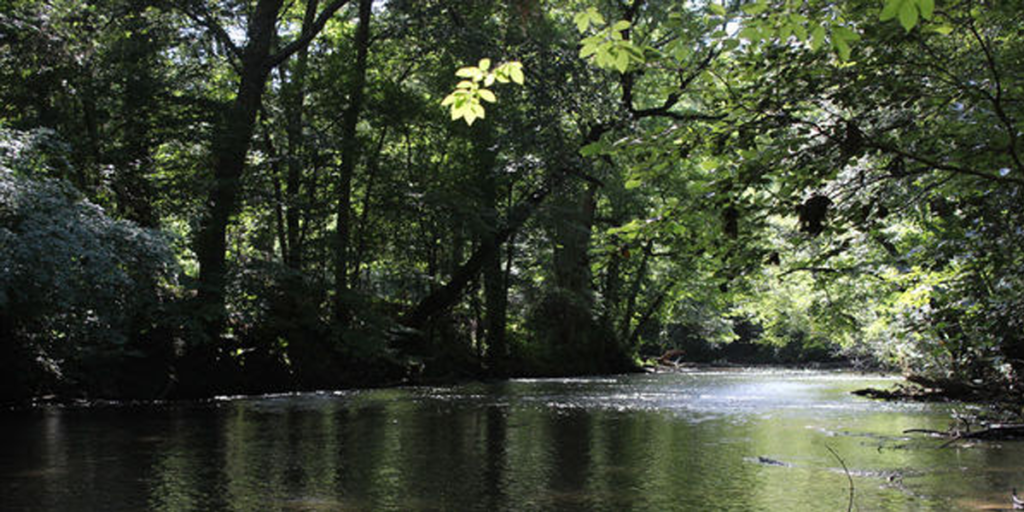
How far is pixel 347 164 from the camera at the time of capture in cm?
1836

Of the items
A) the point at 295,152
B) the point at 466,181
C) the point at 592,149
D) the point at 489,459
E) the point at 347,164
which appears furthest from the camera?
the point at 466,181

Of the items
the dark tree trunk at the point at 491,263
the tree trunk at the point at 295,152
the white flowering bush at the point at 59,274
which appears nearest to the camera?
the white flowering bush at the point at 59,274

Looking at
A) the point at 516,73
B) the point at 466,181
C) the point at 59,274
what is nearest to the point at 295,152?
the point at 466,181

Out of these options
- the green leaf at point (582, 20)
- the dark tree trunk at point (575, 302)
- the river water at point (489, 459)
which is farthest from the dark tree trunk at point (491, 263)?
the green leaf at point (582, 20)

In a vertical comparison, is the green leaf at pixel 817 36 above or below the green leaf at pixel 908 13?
above

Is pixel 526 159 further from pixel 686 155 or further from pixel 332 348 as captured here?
pixel 686 155

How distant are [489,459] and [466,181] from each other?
547 inches

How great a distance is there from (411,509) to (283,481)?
158 centimetres

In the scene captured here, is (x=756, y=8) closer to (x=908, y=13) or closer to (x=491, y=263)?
(x=908, y=13)

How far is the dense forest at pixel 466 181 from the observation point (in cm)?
412

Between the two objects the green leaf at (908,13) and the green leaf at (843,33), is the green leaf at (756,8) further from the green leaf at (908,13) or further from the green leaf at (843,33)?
the green leaf at (908,13)

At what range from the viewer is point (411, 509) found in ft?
18.2

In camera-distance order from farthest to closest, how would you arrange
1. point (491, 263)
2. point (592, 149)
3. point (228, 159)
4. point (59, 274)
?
point (491, 263) → point (228, 159) → point (59, 274) → point (592, 149)

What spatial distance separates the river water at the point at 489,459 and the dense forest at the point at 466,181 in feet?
4.21
